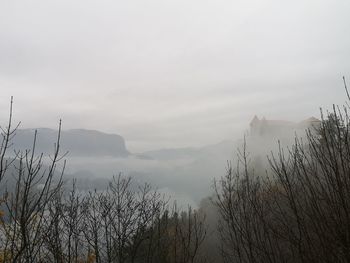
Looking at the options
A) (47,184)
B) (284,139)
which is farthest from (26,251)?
(284,139)

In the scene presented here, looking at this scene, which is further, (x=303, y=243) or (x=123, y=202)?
(x=123, y=202)

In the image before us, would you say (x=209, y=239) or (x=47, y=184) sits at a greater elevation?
(x=47, y=184)

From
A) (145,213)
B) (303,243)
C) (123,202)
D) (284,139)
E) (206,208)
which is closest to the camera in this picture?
(303,243)

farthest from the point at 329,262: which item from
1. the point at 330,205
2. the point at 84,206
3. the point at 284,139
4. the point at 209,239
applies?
the point at 284,139

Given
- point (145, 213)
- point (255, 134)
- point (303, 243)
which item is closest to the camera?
point (303, 243)

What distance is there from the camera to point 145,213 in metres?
11.6

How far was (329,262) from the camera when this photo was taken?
4457 millimetres

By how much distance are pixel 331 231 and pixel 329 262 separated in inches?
17.5

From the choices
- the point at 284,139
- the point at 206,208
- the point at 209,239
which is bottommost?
the point at 209,239

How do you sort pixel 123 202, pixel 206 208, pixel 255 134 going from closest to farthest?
pixel 123 202
pixel 206 208
pixel 255 134

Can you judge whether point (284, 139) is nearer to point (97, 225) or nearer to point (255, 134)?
point (255, 134)

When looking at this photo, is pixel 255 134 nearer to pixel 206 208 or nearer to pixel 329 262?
pixel 206 208

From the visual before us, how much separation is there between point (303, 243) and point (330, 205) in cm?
92

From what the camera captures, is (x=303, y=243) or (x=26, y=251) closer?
(x=26, y=251)
